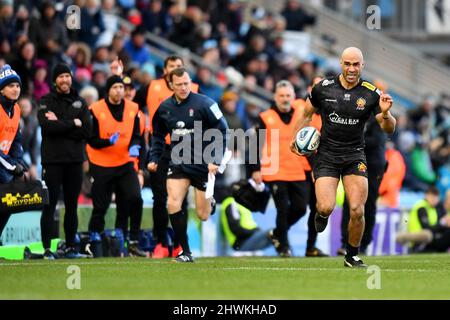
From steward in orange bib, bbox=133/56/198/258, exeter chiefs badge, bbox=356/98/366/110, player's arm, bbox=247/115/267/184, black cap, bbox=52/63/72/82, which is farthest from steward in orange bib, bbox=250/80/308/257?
exeter chiefs badge, bbox=356/98/366/110

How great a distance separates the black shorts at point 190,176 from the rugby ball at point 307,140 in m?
1.56

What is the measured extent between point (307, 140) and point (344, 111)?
1.71 ft

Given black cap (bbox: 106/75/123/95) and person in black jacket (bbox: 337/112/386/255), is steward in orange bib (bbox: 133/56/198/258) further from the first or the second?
person in black jacket (bbox: 337/112/386/255)

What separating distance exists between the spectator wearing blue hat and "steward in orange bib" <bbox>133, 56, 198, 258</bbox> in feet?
6.34

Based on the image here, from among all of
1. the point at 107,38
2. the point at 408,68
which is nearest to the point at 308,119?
the point at 107,38

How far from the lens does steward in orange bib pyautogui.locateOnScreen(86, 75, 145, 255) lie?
18.1 meters

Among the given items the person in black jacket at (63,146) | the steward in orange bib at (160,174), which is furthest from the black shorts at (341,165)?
the person in black jacket at (63,146)

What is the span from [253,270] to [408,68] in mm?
21586

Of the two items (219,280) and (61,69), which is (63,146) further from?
(219,280)

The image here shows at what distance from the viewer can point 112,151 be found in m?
18.2

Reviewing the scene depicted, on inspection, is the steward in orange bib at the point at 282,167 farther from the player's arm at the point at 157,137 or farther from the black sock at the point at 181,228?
the black sock at the point at 181,228

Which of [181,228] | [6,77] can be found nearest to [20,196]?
[6,77]

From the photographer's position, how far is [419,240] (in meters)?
23.1

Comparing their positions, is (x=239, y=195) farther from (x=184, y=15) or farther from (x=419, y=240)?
(x=184, y=15)
